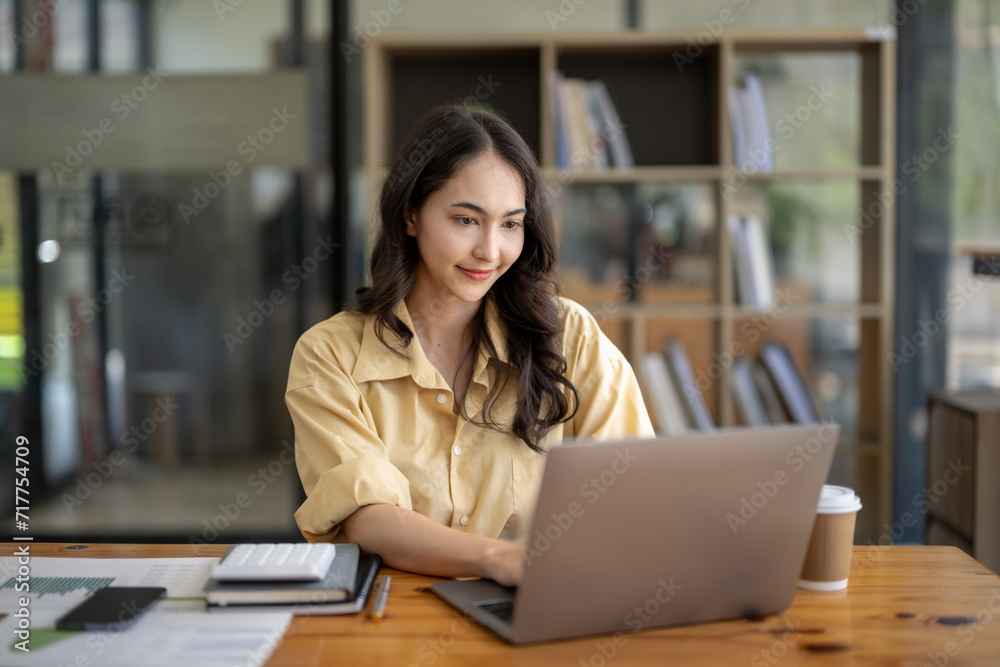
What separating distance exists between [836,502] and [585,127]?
201cm

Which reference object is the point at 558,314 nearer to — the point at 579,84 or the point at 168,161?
the point at 579,84

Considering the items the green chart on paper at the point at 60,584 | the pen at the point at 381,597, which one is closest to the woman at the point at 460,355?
the pen at the point at 381,597

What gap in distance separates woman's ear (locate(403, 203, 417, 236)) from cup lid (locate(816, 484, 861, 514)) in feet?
2.85

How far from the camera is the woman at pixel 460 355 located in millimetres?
1580

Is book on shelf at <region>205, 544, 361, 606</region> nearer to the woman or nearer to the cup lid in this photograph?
the woman

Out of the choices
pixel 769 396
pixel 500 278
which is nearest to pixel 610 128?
pixel 769 396

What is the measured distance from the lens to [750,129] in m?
2.90

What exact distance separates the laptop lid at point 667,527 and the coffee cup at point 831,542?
92 millimetres

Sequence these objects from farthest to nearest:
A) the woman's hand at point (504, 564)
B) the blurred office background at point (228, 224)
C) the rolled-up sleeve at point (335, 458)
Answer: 1. the blurred office background at point (228, 224)
2. the rolled-up sleeve at point (335, 458)
3. the woman's hand at point (504, 564)

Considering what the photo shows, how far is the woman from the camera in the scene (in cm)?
158

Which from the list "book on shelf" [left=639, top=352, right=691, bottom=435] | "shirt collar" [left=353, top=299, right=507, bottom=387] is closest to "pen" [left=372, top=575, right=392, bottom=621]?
"shirt collar" [left=353, top=299, right=507, bottom=387]

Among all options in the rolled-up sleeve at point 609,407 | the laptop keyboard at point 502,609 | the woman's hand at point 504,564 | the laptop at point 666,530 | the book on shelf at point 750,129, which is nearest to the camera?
the laptop at point 666,530

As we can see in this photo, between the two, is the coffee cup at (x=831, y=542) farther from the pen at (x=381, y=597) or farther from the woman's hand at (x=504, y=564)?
the pen at (x=381, y=597)

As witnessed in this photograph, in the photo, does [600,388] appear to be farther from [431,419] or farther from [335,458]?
[335,458]
